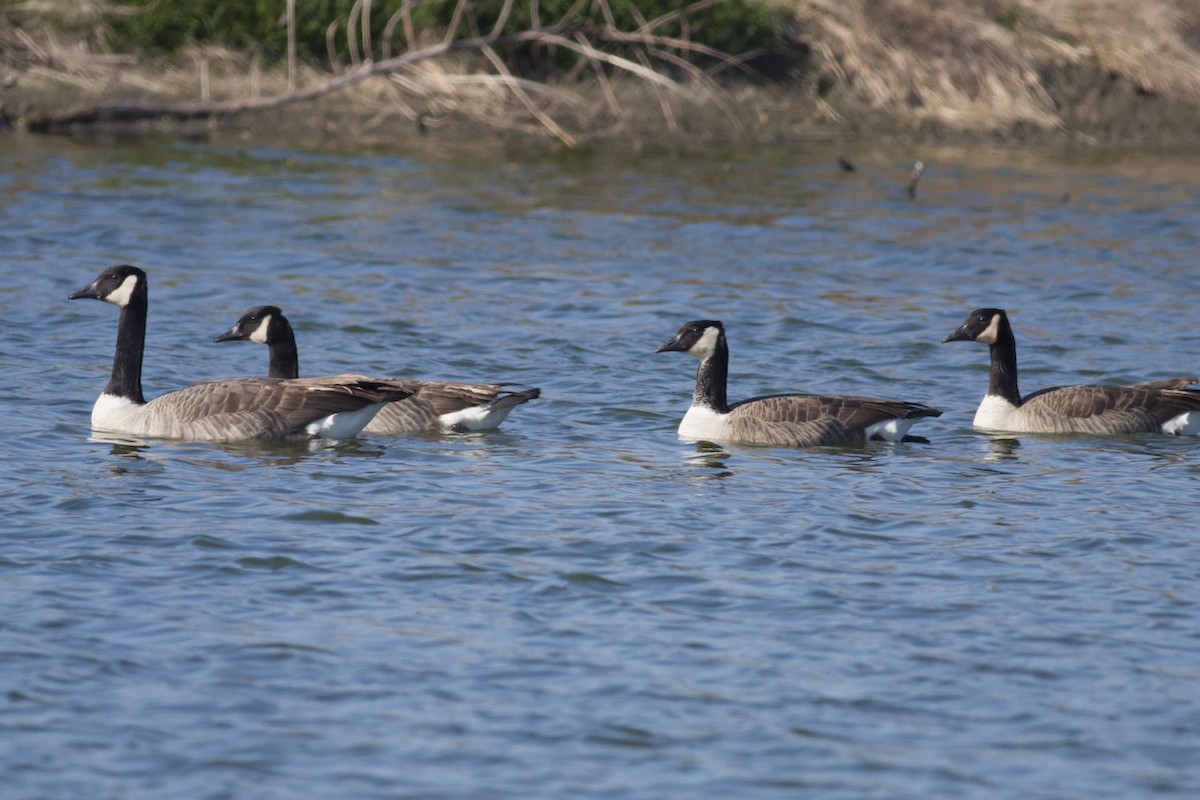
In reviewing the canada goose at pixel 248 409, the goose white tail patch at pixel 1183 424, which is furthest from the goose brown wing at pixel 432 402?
the goose white tail patch at pixel 1183 424

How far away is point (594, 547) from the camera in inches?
387

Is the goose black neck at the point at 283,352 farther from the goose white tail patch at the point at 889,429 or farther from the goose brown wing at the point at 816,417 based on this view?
the goose white tail patch at the point at 889,429

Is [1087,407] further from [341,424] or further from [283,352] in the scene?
[283,352]

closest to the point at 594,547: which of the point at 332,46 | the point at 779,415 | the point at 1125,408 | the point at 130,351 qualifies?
the point at 779,415

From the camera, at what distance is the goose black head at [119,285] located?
43.5ft

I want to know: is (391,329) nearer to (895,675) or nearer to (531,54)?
(895,675)

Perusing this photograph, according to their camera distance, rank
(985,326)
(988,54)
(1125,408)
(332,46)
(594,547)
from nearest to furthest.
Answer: (594,547) → (1125,408) → (985,326) → (332,46) → (988,54)

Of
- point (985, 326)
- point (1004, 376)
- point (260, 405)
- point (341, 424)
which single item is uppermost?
point (985, 326)

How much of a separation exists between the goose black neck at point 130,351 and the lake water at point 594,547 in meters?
0.42

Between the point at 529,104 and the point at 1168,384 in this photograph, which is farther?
the point at 529,104

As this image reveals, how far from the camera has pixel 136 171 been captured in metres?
23.9

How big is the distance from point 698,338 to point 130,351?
437cm

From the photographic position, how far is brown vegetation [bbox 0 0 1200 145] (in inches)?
1039

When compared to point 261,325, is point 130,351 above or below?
below
